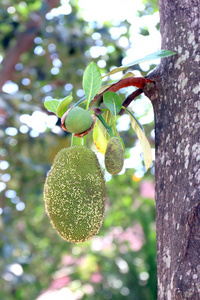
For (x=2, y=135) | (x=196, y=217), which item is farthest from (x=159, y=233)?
(x=2, y=135)

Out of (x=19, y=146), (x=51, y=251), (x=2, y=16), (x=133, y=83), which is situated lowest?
(x=51, y=251)

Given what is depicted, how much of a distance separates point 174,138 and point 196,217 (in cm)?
12

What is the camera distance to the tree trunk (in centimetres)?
49

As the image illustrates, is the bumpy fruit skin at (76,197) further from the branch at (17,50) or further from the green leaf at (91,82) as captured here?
the branch at (17,50)

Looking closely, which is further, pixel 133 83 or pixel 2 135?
pixel 2 135

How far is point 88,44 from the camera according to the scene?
7.18 feet

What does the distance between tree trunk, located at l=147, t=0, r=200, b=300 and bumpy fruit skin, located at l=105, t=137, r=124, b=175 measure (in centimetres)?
5

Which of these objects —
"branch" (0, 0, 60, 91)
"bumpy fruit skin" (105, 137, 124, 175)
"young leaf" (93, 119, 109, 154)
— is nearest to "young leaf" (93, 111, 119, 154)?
"young leaf" (93, 119, 109, 154)

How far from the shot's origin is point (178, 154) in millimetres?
551

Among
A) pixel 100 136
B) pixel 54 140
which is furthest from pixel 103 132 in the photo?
pixel 54 140

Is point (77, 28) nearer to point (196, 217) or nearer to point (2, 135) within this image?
point (2, 135)

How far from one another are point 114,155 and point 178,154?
92 millimetres

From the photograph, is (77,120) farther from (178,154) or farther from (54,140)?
(54,140)

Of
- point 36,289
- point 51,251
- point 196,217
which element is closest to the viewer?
point 196,217
